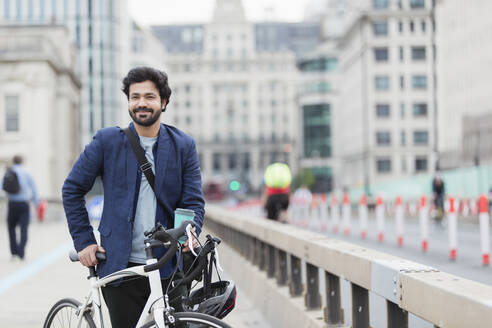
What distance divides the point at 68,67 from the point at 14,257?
46.4 m

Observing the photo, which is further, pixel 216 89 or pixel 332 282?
pixel 216 89

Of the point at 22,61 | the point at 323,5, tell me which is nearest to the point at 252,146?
the point at 323,5

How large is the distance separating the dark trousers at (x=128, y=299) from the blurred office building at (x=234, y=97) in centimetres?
14885

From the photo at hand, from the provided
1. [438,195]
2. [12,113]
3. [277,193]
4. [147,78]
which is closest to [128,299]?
[147,78]

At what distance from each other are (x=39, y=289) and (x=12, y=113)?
42205 millimetres

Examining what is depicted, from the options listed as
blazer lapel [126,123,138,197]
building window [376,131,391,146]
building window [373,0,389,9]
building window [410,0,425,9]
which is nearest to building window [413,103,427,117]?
building window [376,131,391,146]

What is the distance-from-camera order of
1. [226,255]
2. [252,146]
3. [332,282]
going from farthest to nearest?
1. [252,146]
2. [226,255]
3. [332,282]

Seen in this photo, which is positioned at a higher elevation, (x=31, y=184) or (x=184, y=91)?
(x=184, y=91)

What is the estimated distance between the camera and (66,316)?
511 centimetres

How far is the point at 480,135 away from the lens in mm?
65750

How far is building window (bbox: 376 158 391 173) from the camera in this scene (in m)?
101

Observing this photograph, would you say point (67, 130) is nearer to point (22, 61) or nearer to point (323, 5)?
point (22, 61)

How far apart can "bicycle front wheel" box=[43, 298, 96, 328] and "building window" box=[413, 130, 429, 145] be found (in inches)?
3893

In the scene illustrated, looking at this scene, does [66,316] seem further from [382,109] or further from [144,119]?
[382,109]
